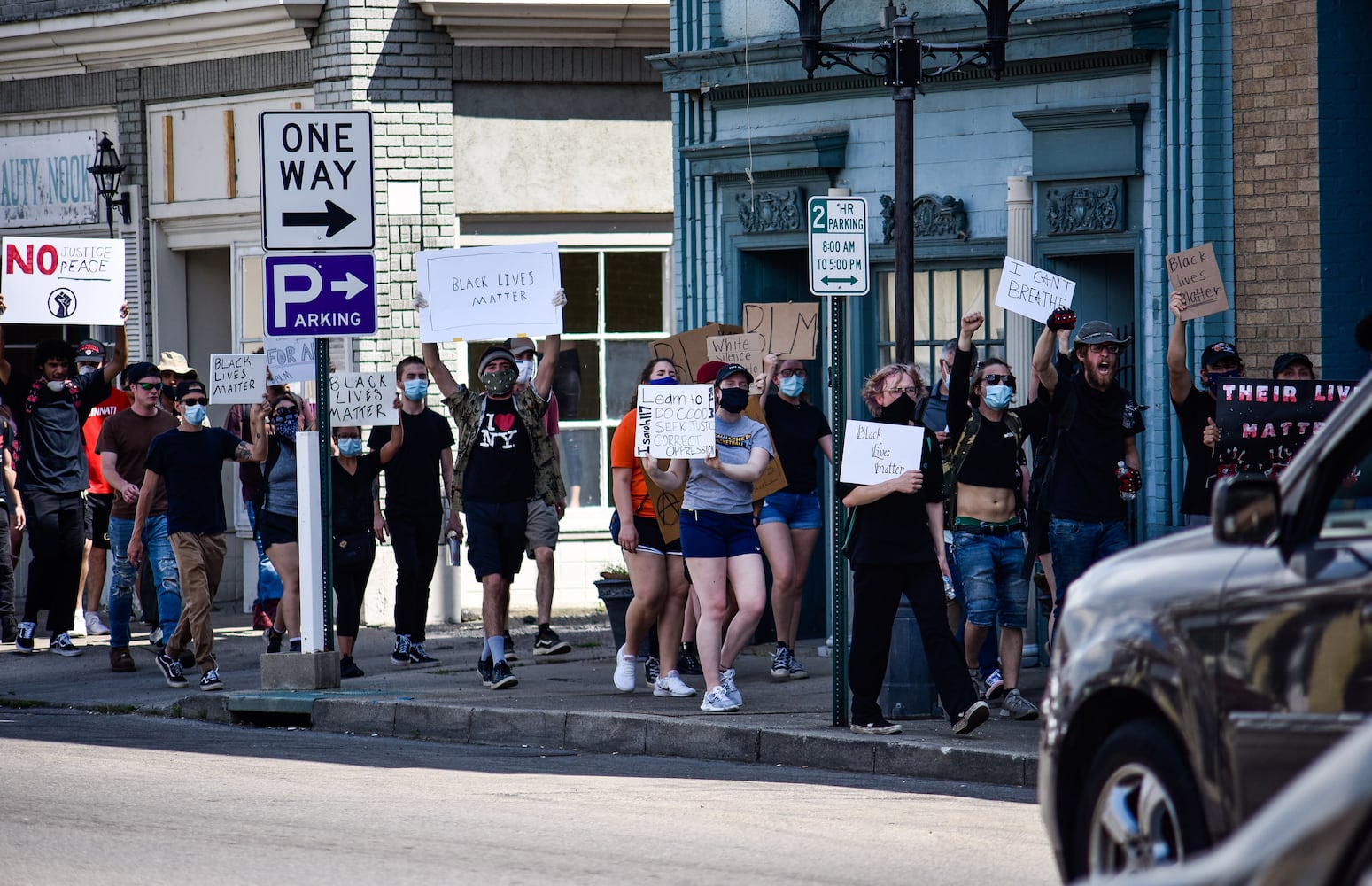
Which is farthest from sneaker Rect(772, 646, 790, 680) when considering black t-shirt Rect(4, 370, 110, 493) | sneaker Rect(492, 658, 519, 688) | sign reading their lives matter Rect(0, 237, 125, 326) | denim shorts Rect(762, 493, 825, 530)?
sign reading their lives matter Rect(0, 237, 125, 326)

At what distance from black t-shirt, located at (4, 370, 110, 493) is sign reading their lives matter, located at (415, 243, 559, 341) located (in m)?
4.27

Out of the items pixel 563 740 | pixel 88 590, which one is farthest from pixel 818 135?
pixel 88 590

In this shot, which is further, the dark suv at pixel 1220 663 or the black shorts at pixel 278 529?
the black shorts at pixel 278 529

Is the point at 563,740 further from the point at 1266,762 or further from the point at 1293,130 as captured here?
the point at 1266,762

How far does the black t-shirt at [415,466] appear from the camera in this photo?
1422 centimetres

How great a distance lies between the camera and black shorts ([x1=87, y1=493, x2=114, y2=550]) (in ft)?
52.3

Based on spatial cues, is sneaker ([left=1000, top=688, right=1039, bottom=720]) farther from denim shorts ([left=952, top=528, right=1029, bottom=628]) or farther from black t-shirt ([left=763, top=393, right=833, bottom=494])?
black t-shirt ([left=763, top=393, right=833, bottom=494])

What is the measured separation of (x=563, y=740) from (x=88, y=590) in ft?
21.6

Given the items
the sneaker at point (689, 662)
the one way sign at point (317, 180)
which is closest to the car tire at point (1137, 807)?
the one way sign at point (317, 180)

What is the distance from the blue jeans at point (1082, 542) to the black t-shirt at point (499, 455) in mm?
3399

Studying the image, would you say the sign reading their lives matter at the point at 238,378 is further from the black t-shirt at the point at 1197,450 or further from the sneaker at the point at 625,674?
the black t-shirt at the point at 1197,450

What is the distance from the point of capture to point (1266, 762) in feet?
15.7

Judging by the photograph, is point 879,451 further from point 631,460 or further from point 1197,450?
point 1197,450

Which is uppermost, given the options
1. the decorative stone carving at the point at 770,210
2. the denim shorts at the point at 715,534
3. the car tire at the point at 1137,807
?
the decorative stone carving at the point at 770,210
